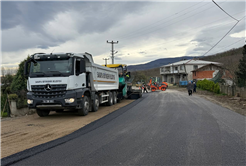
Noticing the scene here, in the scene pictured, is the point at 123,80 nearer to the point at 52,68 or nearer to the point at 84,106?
the point at 84,106

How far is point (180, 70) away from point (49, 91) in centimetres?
6279

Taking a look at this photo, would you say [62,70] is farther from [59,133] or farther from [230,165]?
[230,165]

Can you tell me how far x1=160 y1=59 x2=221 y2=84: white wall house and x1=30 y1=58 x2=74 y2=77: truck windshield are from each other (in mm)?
55677

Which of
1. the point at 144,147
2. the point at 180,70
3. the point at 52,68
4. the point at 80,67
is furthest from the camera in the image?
the point at 180,70

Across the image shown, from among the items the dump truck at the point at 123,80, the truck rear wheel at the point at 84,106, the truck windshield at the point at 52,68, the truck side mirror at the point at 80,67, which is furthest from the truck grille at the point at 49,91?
the dump truck at the point at 123,80

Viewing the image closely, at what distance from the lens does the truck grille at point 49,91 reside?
908 cm

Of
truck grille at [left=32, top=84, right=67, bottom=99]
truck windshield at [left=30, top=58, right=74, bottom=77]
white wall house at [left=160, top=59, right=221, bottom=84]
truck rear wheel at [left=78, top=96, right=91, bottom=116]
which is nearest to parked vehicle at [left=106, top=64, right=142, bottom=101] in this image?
truck rear wheel at [left=78, top=96, right=91, bottom=116]

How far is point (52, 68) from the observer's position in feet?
30.8

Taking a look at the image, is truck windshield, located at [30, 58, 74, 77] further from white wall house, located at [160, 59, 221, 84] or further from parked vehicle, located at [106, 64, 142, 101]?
white wall house, located at [160, 59, 221, 84]

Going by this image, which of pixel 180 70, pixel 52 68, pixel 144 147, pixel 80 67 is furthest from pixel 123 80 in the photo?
pixel 180 70

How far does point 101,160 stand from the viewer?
4.29m

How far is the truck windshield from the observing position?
9.22 metres

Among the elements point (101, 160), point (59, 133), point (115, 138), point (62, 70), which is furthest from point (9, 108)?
point (101, 160)

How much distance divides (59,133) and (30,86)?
3.55 m
